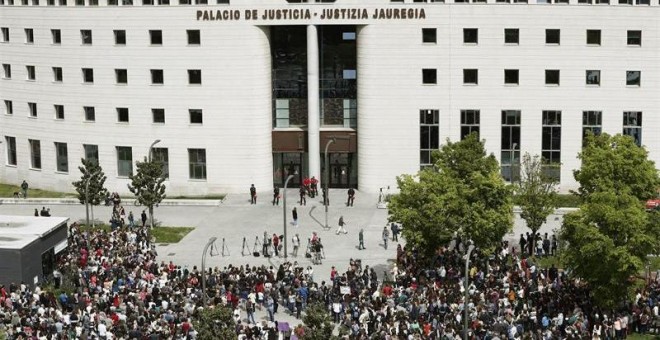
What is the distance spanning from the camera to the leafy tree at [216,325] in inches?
1497

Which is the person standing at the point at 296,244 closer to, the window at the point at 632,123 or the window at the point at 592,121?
the window at the point at 592,121

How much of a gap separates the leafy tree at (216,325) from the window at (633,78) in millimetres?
45202

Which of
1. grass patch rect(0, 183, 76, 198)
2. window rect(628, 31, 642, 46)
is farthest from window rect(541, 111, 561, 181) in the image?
grass patch rect(0, 183, 76, 198)

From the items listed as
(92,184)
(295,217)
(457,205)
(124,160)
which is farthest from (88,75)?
(457,205)

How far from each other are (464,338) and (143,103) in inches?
1709

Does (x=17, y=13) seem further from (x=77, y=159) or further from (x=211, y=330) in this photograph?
(x=211, y=330)

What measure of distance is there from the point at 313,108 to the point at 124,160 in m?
15.6

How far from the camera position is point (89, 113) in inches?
3189

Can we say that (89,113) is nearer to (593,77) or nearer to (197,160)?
(197,160)

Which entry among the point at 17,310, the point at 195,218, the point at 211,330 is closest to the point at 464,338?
the point at 211,330

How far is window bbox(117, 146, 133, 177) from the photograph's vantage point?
80.4 meters

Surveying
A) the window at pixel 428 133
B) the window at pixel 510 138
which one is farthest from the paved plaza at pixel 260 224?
the window at pixel 510 138

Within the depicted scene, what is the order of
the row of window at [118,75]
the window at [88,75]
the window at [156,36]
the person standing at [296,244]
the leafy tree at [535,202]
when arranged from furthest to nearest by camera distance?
1. the window at [88,75]
2. the row of window at [118,75]
3. the window at [156,36]
4. the person standing at [296,244]
5. the leafy tree at [535,202]

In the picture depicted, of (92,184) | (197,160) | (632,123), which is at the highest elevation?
(632,123)
